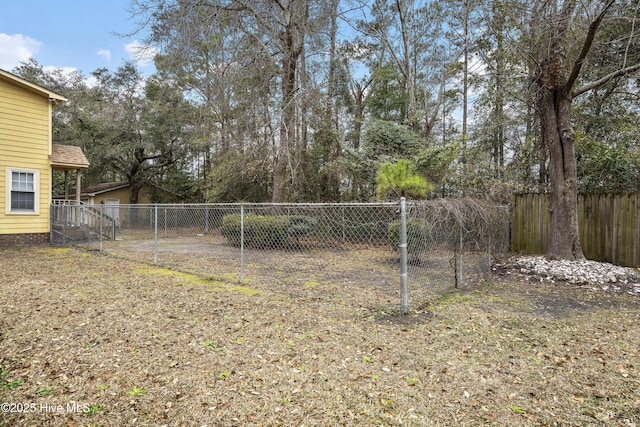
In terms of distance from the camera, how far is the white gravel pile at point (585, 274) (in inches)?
220

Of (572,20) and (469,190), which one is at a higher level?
(572,20)

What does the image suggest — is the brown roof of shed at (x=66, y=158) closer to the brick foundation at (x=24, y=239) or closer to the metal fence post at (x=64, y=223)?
the metal fence post at (x=64, y=223)

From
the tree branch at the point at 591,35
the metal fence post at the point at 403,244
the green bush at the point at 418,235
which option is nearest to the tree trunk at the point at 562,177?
the tree branch at the point at 591,35

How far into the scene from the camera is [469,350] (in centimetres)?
311

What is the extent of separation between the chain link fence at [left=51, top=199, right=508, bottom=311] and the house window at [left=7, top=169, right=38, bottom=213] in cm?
67

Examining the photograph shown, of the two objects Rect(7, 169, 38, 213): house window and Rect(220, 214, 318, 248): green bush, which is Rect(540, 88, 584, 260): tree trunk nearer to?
Rect(220, 214, 318, 248): green bush

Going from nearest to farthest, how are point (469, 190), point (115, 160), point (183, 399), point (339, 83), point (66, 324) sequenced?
point (183, 399)
point (66, 324)
point (469, 190)
point (339, 83)
point (115, 160)

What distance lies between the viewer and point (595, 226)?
7.41 metres

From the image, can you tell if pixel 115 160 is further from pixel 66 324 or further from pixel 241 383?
pixel 241 383

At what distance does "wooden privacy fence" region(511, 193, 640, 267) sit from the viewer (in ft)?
22.7

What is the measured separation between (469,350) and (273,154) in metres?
8.75

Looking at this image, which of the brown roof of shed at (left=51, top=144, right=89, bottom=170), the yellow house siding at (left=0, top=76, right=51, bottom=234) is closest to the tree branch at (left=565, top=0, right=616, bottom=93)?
the brown roof of shed at (left=51, top=144, right=89, bottom=170)

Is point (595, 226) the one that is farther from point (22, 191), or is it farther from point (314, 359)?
point (22, 191)

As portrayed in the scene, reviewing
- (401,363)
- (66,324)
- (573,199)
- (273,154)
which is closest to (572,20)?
(573,199)
